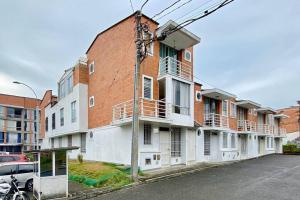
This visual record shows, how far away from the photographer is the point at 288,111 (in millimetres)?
60969

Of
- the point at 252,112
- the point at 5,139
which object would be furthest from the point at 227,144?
the point at 5,139

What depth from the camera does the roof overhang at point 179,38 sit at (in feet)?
59.1

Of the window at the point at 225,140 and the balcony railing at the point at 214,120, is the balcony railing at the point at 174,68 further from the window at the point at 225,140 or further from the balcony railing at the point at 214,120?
the window at the point at 225,140

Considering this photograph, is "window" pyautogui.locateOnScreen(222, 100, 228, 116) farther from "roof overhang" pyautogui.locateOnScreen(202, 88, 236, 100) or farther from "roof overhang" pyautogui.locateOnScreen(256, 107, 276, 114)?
"roof overhang" pyautogui.locateOnScreen(256, 107, 276, 114)

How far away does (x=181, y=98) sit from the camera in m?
19.0

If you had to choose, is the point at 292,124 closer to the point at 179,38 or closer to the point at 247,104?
the point at 247,104

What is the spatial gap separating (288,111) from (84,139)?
175 feet

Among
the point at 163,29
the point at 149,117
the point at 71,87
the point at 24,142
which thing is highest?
the point at 163,29

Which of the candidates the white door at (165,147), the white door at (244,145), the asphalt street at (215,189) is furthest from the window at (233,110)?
the asphalt street at (215,189)

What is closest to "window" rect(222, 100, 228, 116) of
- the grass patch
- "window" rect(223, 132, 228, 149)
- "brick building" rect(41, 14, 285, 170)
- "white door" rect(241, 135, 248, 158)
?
"brick building" rect(41, 14, 285, 170)

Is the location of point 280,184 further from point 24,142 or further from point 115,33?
point 24,142

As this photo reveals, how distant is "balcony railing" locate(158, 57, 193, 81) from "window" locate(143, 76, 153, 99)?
1.07m

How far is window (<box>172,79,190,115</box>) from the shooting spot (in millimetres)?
18406

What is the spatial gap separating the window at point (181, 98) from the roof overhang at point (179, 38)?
340 cm
